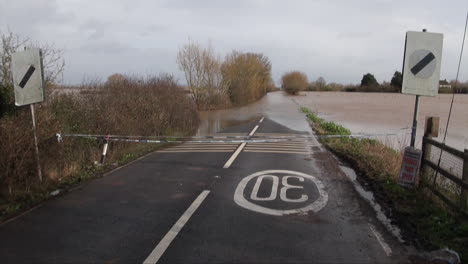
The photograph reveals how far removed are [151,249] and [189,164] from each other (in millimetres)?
5472

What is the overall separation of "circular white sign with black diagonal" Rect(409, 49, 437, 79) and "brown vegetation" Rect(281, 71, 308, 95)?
3406 inches

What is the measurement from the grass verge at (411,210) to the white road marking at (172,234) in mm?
3234

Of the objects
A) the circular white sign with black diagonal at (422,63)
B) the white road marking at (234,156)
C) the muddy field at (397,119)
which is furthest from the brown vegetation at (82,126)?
the muddy field at (397,119)

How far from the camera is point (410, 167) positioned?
7008mm

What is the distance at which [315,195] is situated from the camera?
694 centimetres

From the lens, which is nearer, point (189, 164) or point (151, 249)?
point (151, 249)

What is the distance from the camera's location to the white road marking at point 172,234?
426 cm

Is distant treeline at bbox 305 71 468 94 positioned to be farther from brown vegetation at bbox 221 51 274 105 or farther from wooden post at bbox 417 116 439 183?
wooden post at bbox 417 116 439 183

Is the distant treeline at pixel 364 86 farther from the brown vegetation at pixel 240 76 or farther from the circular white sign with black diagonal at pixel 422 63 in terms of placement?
the circular white sign with black diagonal at pixel 422 63

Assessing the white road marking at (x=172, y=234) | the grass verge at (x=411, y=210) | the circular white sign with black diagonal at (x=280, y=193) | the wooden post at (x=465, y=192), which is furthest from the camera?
the circular white sign with black diagonal at (x=280, y=193)

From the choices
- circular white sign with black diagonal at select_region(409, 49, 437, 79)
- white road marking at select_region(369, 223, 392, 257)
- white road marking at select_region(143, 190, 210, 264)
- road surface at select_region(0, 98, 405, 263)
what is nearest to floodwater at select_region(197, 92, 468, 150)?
circular white sign with black diagonal at select_region(409, 49, 437, 79)

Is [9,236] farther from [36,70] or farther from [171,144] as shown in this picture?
[171,144]

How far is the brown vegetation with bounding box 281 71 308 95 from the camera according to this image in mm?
92125

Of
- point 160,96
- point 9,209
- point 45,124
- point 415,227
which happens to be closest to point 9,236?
point 9,209
